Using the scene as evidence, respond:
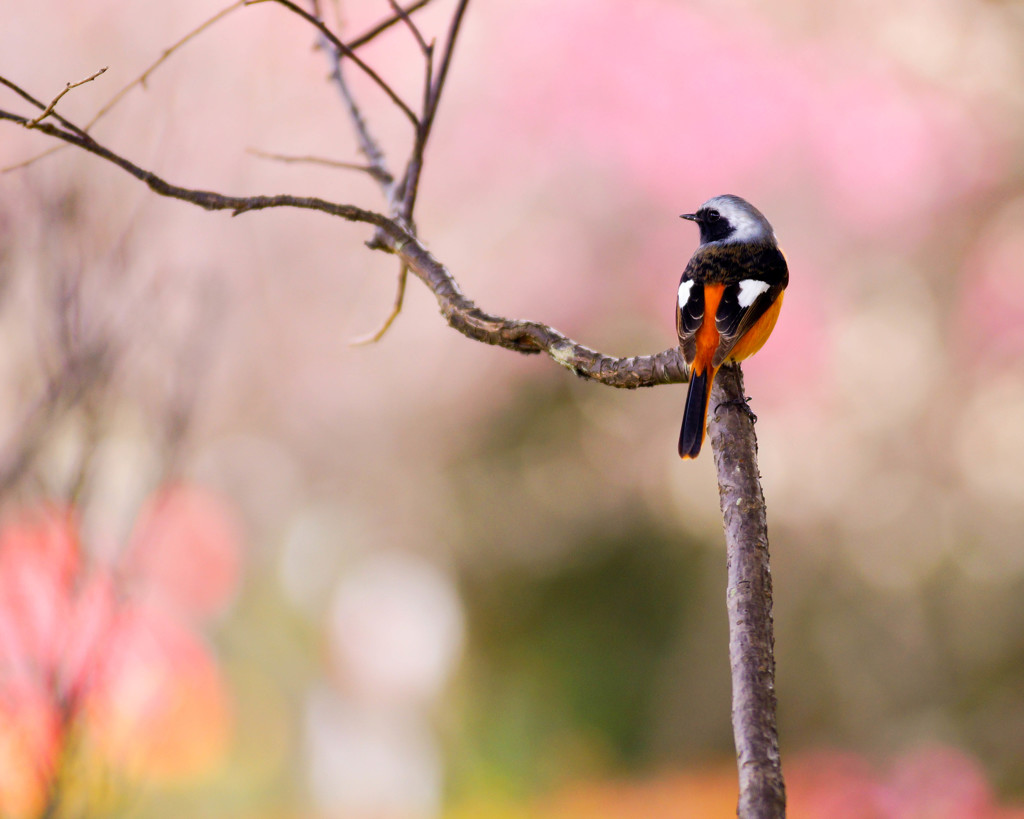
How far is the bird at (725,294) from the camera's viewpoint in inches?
57.8

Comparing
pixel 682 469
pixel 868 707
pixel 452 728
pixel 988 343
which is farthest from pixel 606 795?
pixel 988 343

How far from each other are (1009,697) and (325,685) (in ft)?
13.7

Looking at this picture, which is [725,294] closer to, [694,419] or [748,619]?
[694,419]

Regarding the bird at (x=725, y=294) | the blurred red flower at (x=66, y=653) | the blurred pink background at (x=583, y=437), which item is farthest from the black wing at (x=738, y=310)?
the blurred pink background at (x=583, y=437)

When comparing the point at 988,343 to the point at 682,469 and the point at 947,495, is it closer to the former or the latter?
the point at 947,495

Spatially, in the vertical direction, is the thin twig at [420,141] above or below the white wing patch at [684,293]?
below

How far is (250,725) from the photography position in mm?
6523

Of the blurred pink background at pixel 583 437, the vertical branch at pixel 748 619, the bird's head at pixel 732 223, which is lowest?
the vertical branch at pixel 748 619

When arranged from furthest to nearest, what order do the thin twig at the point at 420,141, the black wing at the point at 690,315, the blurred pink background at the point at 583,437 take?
the blurred pink background at the point at 583,437
the black wing at the point at 690,315
the thin twig at the point at 420,141

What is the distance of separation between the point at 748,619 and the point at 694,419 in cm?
67

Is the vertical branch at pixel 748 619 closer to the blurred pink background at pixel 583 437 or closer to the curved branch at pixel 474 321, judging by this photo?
the curved branch at pixel 474 321

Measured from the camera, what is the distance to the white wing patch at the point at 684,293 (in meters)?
1.76

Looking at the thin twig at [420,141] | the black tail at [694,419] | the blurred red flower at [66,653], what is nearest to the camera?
the thin twig at [420,141]

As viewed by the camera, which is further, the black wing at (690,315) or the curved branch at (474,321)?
the black wing at (690,315)
